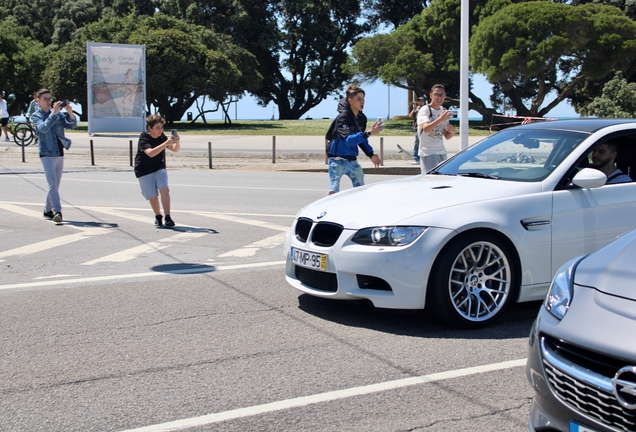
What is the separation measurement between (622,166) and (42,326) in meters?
4.96

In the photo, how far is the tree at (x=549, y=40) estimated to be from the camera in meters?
42.2

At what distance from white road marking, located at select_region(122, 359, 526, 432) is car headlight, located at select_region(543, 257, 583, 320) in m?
1.23

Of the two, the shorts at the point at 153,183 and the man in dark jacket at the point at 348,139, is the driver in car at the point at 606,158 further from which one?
the shorts at the point at 153,183

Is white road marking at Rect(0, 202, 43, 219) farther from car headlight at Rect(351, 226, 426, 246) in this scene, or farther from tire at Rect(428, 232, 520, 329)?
tire at Rect(428, 232, 520, 329)

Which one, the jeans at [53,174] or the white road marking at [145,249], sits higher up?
the jeans at [53,174]

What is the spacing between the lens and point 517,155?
6.46 meters

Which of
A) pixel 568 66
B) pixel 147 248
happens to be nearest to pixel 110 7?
pixel 568 66

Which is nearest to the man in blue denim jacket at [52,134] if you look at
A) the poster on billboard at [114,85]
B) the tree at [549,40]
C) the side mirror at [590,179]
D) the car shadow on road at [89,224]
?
the car shadow on road at [89,224]

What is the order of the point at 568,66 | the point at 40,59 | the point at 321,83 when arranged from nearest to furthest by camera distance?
the point at 568,66
the point at 40,59
the point at 321,83

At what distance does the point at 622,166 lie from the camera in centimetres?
627

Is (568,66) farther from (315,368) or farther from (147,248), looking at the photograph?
(315,368)

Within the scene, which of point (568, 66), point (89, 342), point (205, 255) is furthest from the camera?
point (568, 66)

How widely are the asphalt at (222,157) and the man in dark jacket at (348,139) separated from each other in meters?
12.0

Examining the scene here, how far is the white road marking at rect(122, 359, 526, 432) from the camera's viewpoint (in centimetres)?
385
